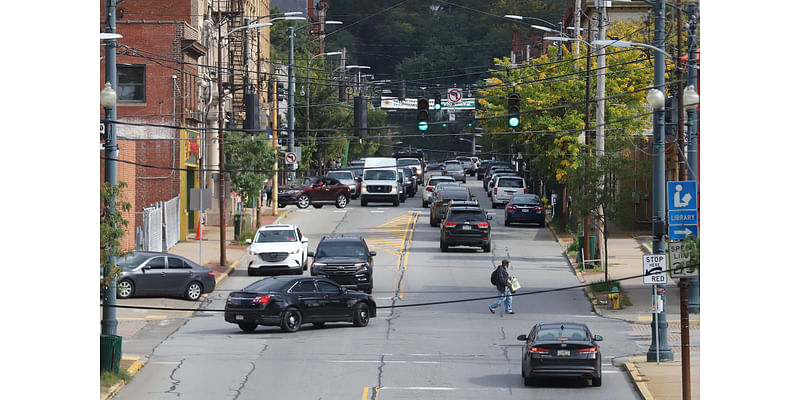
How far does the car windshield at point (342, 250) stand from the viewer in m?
37.8

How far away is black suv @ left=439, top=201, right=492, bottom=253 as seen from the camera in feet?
152

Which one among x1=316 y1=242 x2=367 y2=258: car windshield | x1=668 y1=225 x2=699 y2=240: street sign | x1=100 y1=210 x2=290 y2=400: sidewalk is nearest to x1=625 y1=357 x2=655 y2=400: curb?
x1=668 y1=225 x2=699 y2=240: street sign

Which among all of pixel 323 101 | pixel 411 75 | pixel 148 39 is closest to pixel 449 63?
pixel 411 75

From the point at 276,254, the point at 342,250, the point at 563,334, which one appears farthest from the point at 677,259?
the point at 276,254

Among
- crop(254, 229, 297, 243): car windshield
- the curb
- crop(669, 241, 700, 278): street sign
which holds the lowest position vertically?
the curb

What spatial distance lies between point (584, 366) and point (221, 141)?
22.5m

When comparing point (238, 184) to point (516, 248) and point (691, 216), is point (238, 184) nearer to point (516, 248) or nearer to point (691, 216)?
point (516, 248)

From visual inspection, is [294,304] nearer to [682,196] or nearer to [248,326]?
[248,326]

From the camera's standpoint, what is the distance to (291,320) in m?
30.6

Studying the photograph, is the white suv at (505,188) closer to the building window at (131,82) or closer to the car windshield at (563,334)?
the building window at (131,82)

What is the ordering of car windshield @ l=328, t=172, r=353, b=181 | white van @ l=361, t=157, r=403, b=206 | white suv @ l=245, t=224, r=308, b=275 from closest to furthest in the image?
white suv @ l=245, t=224, r=308, b=275 < white van @ l=361, t=157, r=403, b=206 < car windshield @ l=328, t=172, r=353, b=181

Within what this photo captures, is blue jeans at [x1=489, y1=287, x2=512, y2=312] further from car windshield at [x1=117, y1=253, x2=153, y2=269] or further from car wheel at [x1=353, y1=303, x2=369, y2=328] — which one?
car windshield at [x1=117, y1=253, x2=153, y2=269]

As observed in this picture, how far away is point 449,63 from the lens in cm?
14450

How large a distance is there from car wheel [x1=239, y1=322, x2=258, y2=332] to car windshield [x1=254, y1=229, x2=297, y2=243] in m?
10.6
